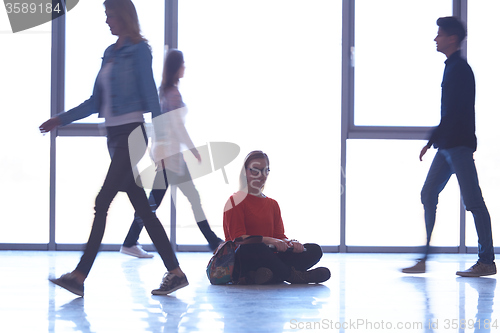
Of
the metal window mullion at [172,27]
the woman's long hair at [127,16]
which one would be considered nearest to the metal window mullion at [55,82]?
the metal window mullion at [172,27]

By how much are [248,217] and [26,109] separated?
2.27 metres

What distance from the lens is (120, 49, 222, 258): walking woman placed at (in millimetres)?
3205

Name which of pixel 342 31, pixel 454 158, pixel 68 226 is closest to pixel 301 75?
pixel 342 31

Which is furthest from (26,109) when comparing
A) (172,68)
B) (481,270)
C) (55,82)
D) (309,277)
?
(481,270)

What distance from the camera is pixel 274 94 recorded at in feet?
13.2

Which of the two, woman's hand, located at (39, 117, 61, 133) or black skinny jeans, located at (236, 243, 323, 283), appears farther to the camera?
black skinny jeans, located at (236, 243, 323, 283)

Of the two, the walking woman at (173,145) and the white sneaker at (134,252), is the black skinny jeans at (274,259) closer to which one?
the walking woman at (173,145)

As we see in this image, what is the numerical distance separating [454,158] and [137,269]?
1.89 metres

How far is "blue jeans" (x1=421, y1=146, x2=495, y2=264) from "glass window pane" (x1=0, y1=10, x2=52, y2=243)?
2721mm

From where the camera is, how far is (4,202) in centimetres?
402

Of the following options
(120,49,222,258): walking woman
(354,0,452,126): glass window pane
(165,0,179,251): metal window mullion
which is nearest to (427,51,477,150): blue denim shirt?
(354,0,452,126): glass window pane

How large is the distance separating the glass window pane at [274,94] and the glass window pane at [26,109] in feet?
3.49

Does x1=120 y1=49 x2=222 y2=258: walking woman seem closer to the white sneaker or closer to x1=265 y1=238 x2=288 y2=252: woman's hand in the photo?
the white sneaker

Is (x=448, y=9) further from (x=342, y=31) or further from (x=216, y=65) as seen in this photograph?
(x=216, y=65)
